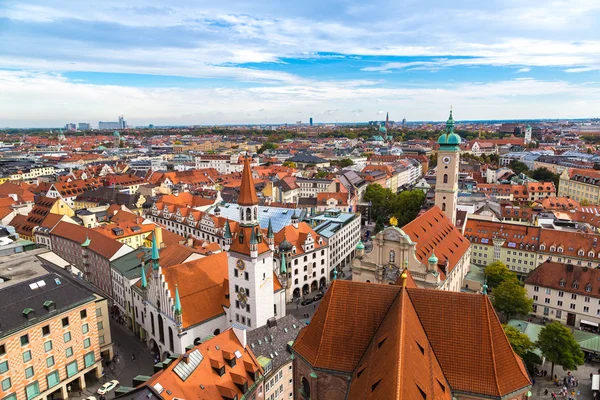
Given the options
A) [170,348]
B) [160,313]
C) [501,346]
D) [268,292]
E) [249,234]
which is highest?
[249,234]

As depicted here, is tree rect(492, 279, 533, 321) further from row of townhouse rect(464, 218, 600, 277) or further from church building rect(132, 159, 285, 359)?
church building rect(132, 159, 285, 359)

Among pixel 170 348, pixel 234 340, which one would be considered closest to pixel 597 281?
pixel 234 340

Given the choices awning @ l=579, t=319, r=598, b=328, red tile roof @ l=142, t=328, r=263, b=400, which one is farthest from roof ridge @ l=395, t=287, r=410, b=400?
awning @ l=579, t=319, r=598, b=328

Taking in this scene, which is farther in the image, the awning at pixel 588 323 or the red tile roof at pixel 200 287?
the awning at pixel 588 323

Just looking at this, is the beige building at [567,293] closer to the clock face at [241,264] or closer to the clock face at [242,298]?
the clock face at [242,298]

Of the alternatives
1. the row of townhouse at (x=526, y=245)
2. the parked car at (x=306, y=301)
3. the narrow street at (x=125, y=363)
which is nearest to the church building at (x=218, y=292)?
the narrow street at (x=125, y=363)

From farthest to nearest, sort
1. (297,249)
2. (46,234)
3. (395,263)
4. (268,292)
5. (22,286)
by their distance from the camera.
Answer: (46,234) < (297,249) < (395,263) < (268,292) < (22,286)

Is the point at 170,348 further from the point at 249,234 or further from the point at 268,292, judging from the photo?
the point at 249,234
